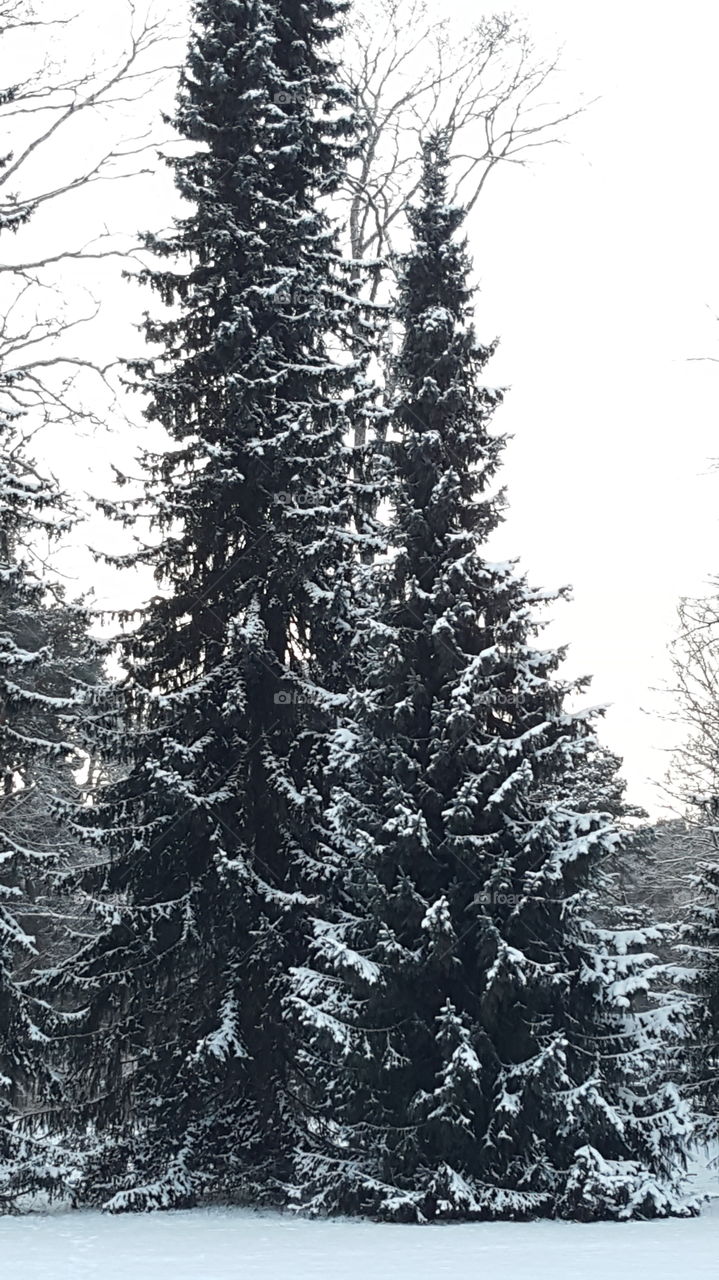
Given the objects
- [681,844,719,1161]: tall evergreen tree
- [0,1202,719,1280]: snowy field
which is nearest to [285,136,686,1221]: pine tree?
[0,1202,719,1280]: snowy field

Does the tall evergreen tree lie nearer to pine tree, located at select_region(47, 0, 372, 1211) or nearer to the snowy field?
the snowy field

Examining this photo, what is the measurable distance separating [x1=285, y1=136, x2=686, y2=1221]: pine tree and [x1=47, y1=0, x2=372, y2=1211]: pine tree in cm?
79

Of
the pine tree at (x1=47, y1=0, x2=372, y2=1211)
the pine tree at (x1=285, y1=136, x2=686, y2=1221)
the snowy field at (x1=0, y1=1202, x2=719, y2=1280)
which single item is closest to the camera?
the snowy field at (x1=0, y1=1202, x2=719, y2=1280)

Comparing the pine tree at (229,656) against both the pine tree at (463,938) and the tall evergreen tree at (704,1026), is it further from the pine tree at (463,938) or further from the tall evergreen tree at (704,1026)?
the tall evergreen tree at (704,1026)

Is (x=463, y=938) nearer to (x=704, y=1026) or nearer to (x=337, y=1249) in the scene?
(x=337, y=1249)

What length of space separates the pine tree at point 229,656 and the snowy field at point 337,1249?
46.0 inches

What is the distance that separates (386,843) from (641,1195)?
400 centimetres

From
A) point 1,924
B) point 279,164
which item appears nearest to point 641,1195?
point 1,924

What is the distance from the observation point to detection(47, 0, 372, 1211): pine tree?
13.0 m

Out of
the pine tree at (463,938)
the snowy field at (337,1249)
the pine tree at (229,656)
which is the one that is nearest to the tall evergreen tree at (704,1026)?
the pine tree at (463,938)

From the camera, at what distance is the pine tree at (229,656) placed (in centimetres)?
1296

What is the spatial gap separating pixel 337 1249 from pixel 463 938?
3.06 metres

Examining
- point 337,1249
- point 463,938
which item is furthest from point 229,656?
point 337,1249

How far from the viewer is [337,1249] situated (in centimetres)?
987
